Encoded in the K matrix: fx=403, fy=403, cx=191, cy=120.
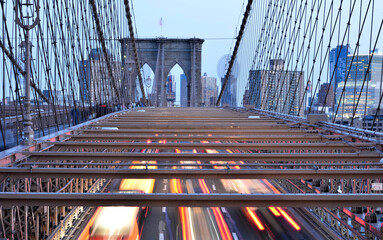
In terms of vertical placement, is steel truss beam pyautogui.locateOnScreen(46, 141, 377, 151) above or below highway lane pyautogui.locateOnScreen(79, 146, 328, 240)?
above

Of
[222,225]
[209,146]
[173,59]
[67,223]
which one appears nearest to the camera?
[209,146]

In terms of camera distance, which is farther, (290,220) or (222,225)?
(290,220)

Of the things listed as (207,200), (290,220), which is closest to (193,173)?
(207,200)

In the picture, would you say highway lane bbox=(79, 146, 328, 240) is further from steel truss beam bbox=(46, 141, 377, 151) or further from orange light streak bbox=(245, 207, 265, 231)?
steel truss beam bbox=(46, 141, 377, 151)

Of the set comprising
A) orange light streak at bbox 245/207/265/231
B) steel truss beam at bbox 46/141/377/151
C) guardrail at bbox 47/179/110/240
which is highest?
steel truss beam at bbox 46/141/377/151

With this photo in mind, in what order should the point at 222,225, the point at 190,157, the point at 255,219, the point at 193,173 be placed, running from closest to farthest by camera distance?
the point at 193,173 → the point at 190,157 → the point at 222,225 → the point at 255,219

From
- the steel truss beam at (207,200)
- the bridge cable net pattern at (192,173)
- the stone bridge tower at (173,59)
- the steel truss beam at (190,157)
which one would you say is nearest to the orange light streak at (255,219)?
the bridge cable net pattern at (192,173)

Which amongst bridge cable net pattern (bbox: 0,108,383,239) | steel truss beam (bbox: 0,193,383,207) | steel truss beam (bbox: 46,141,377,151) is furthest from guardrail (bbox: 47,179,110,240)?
steel truss beam (bbox: 0,193,383,207)

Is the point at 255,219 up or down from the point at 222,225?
down

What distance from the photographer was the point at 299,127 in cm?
1240

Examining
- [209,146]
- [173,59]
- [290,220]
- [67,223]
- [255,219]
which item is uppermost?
[173,59]

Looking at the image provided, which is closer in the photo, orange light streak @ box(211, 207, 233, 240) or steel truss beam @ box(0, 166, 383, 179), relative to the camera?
steel truss beam @ box(0, 166, 383, 179)

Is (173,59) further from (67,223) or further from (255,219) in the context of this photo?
(67,223)

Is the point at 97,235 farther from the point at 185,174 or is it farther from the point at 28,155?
the point at 185,174
